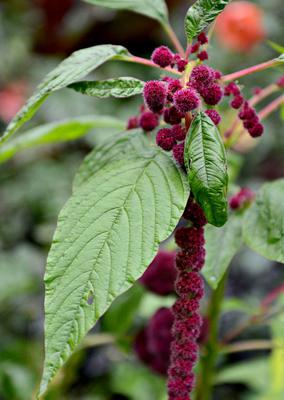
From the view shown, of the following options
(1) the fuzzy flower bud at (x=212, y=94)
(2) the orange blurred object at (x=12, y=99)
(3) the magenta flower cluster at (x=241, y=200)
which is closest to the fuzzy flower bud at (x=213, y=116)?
(1) the fuzzy flower bud at (x=212, y=94)

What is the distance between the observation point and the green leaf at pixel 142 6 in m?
0.90

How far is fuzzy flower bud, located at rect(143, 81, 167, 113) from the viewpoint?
0.63 meters

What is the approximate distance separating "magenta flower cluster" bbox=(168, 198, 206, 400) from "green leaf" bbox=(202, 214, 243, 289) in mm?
134

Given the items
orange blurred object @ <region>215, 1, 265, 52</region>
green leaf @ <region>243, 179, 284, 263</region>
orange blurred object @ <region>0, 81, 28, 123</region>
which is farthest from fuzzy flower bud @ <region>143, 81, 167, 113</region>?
orange blurred object @ <region>215, 1, 265, 52</region>

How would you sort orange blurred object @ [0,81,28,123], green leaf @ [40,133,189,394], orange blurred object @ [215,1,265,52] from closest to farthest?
green leaf @ [40,133,189,394] → orange blurred object @ [0,81,28,123] → orange blurred object @ [215,1,265,52]

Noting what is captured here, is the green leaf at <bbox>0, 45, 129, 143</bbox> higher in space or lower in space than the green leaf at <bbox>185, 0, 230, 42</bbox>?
lower

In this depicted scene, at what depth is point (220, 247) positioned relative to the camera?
0.83 metres

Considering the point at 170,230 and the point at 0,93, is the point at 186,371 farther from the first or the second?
the point at 0,93

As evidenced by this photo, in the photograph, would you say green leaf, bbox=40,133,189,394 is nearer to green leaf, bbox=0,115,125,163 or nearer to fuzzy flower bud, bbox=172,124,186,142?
fuzzy flower bud, bbox=172,124,186,142

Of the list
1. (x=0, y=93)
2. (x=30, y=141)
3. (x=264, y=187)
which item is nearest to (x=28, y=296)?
(x=0, y=93)

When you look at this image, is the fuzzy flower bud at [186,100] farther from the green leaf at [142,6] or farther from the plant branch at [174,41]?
the green leaf at [142,6]

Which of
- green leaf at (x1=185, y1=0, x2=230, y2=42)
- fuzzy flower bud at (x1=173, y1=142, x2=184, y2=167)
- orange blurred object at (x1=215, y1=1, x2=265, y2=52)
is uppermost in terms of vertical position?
orange blurred object at (x1=215, y1=1, x2=265, y2=52)

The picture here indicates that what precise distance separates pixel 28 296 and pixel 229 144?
1.26 m

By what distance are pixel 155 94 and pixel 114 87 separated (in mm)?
76
